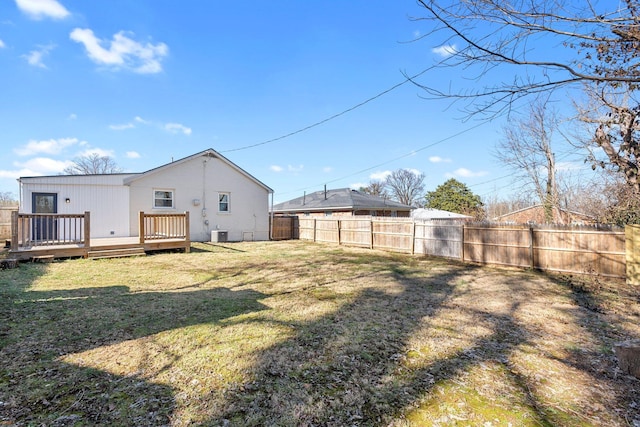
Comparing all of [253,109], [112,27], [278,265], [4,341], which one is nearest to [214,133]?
[253,109]

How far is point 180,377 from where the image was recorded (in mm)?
2670

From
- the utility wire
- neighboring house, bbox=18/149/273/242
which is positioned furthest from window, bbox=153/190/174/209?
the utility wire

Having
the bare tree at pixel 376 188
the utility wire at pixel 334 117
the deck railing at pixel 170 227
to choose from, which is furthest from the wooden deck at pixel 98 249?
the bare tree at pixel 376 188

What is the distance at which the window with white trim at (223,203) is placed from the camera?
1643 cm

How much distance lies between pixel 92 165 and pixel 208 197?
30670mm

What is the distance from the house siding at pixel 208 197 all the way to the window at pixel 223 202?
212 millimetres

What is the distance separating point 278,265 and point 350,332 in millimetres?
5535

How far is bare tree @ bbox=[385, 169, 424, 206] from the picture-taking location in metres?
49.0

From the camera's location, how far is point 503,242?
32.1ft

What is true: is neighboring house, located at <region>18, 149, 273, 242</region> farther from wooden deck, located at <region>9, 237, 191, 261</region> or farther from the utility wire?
wooden deck, located at <region>9, 237, 191, 261</region>

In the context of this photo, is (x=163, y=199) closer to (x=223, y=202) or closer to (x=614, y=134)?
(x=223, y=202)

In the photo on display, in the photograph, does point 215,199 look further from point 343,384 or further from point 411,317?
point 343,384

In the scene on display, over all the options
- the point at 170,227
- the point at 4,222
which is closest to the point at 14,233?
the point at 170,227

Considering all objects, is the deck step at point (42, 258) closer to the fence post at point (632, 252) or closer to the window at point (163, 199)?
the window at point (163, 199)
